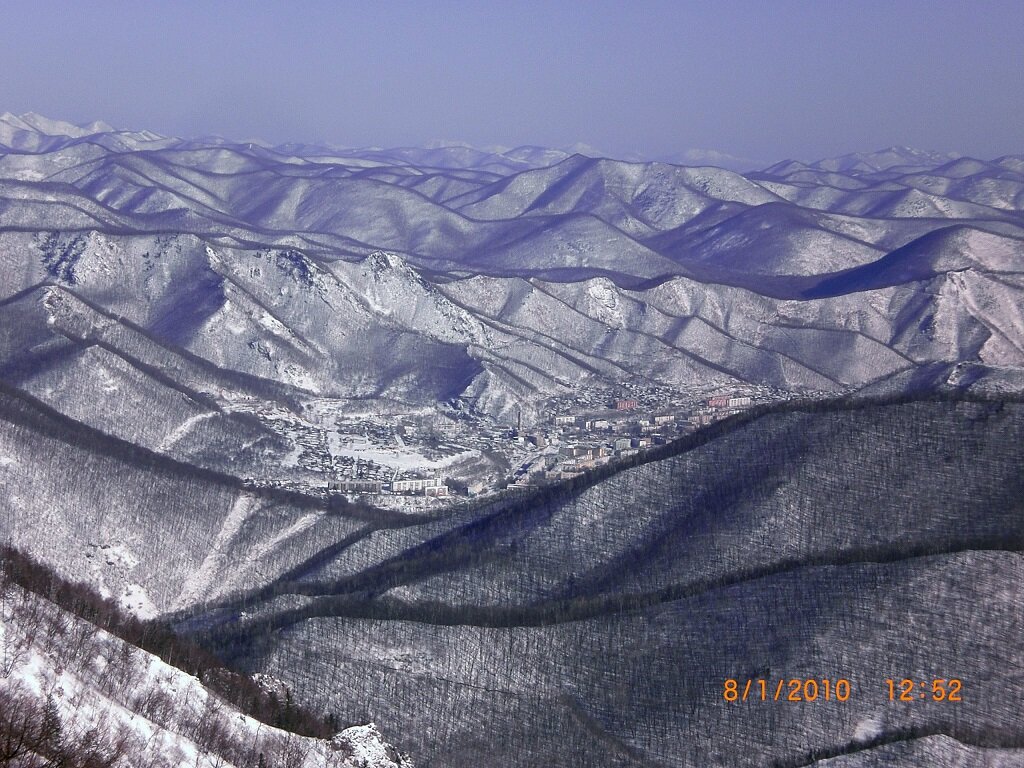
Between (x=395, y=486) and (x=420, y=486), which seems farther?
(x=420, y=486)

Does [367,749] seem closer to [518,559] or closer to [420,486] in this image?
[518,559]

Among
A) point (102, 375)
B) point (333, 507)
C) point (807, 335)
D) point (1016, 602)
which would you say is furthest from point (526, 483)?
point (807, 335)

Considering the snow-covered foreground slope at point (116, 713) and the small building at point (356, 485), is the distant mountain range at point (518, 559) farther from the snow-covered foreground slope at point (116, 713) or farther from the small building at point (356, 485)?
the small building at point (356, 485)

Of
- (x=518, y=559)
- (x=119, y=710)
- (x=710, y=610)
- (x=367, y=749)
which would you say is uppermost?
(x=119, y=710)

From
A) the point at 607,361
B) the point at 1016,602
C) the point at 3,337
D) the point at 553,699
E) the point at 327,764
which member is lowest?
the point at 607,361

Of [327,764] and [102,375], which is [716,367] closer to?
[102,375]
